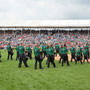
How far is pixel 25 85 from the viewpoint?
9383 millimetres

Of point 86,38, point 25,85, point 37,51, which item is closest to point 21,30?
point 86,38

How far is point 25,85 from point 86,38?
38875 millimetres

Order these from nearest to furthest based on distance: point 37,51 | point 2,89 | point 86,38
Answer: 1. point 2,89
2. point 37,51
3. point 86,38

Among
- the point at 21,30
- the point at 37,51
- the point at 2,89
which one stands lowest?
the point at 2,89

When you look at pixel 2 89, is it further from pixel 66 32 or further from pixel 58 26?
pixel 66 32

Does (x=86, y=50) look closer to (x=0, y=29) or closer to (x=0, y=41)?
(x=0, y=41)

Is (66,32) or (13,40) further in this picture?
(66,32)

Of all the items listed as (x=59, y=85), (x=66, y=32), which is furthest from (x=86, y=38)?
(x=59, y=85)

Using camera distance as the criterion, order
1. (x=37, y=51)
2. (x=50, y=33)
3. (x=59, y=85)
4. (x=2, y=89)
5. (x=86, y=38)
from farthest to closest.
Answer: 1. (x=50, y=33)
2. (x=86, y=38)
3. (x=37, y=51)
4. (x=59, y=85)
5. (x=2, y=89)

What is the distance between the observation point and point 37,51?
14.7m

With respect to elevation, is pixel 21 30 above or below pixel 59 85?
above

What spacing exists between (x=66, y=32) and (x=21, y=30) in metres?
12.0

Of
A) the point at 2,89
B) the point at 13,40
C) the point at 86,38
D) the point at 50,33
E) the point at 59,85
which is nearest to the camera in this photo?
the point at 2,89

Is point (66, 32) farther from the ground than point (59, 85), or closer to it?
farther from the ground
